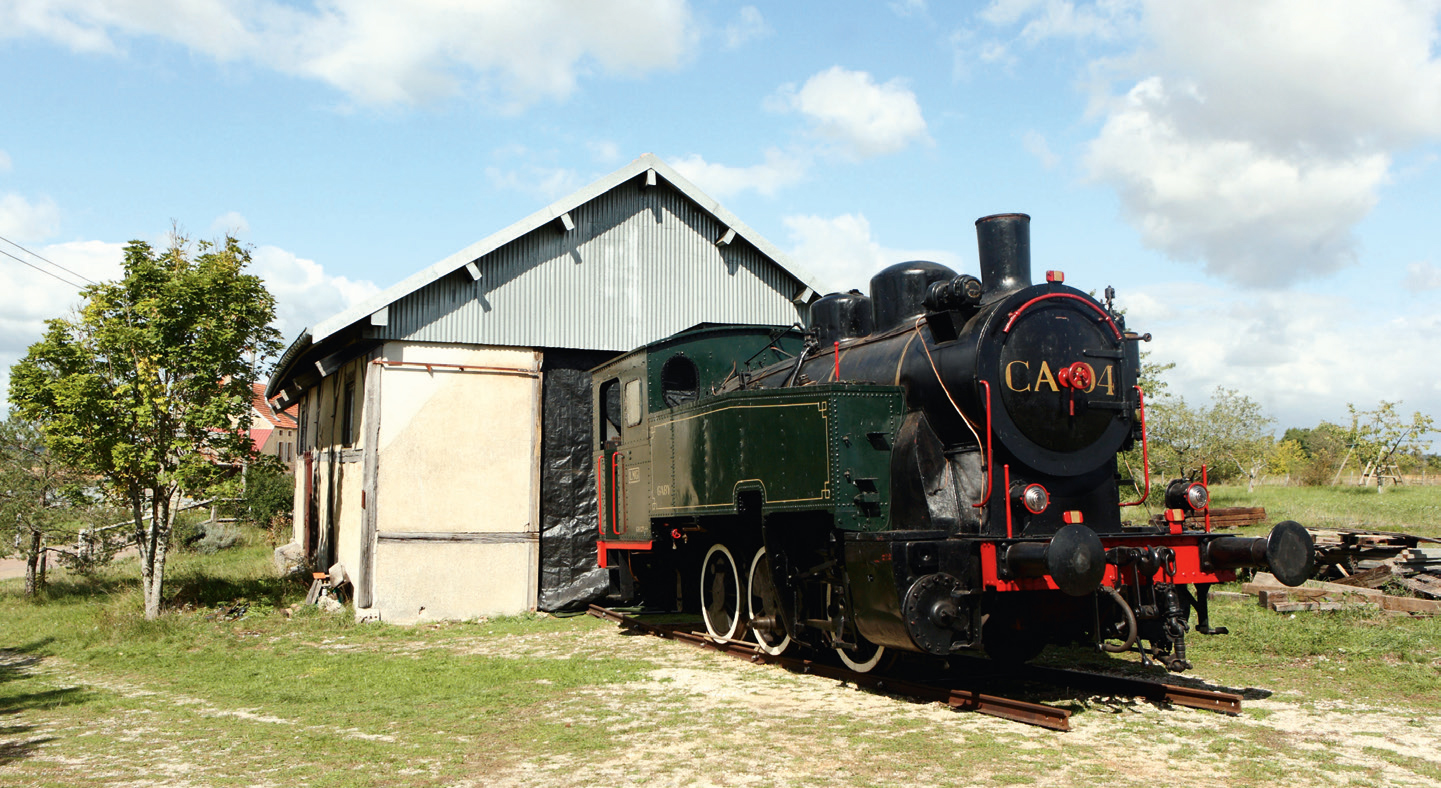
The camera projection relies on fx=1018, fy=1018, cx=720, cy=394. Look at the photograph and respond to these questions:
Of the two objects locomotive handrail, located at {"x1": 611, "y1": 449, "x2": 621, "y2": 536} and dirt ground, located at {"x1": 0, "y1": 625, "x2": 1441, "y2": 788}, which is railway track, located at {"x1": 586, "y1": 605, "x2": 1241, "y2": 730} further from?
locomotive handrail, located at {"x1": 611, "y1": 449, "x2": 621, "y2": 536}

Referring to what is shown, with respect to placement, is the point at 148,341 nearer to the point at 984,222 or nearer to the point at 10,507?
the point at 10,507

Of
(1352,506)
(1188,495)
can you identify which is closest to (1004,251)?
(1188,495)

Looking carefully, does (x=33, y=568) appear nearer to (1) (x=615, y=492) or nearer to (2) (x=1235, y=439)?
(1) (x=615, y=492)

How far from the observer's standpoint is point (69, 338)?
39.5ft

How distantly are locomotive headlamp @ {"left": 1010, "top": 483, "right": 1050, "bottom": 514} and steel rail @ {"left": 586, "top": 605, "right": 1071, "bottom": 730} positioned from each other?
1.23 m

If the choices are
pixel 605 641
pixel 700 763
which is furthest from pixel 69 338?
pixel 700 763

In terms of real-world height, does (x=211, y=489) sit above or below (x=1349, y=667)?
above

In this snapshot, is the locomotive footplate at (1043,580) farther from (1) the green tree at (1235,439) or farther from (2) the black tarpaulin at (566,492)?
(1) the green tree at (1235,439)

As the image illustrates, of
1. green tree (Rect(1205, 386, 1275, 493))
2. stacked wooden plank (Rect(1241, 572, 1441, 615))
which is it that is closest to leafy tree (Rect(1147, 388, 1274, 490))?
green tree (Rect(1205, 386, 1275, 493))

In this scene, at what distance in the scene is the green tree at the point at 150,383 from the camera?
11727mm

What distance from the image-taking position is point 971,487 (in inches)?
269

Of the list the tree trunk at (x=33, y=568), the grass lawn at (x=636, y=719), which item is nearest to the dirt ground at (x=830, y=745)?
the grass lawn at (x=636, y=719)

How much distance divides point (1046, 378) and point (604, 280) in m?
7.95

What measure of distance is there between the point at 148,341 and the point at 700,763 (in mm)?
9459
